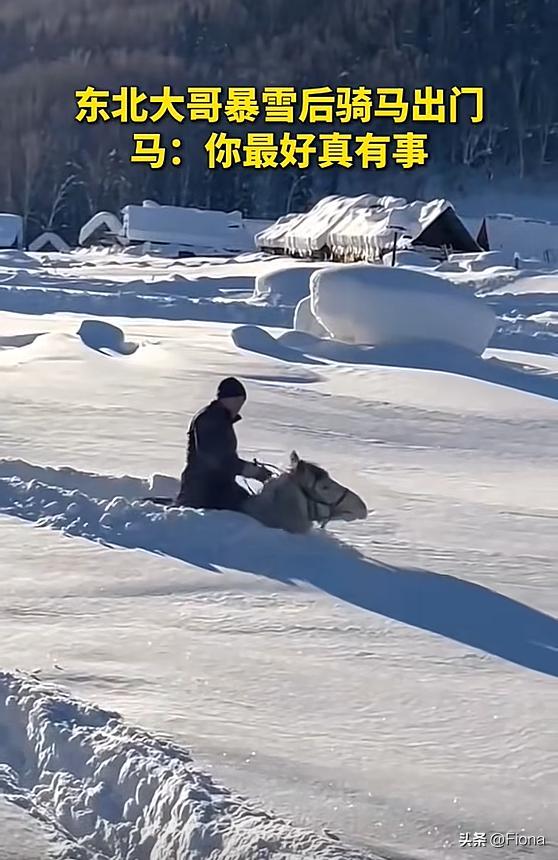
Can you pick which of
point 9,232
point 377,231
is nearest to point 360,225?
point 377,231

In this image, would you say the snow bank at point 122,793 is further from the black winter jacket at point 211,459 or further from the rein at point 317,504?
the black winter jacket at point 211,459

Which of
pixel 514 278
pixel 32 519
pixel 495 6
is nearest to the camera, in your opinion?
pixel 32 519

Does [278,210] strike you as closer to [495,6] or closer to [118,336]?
[495,6]

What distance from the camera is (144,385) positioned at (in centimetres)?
1240

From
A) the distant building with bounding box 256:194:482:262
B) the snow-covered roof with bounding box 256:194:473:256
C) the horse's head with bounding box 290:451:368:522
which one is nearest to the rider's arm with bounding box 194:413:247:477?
the horse's head with bounding box 290:451:368:522

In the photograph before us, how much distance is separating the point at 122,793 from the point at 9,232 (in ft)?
208

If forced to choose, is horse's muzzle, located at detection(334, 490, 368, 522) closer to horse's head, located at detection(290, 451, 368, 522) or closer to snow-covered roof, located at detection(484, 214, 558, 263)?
horse's head, located at detection(290, 451, 368, 522)

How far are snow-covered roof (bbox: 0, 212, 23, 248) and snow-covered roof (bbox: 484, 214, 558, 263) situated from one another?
2755 cm

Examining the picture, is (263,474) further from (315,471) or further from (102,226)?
(102,226)

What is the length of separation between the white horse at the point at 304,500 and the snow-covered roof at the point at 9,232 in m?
59.9

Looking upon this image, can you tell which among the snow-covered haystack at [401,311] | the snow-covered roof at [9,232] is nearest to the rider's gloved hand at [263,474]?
the snow-covered haystack at [401,311]

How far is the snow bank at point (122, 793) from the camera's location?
3416mm

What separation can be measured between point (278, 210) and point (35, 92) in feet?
60.0

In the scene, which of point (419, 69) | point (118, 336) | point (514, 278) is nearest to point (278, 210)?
point (419, 69)
